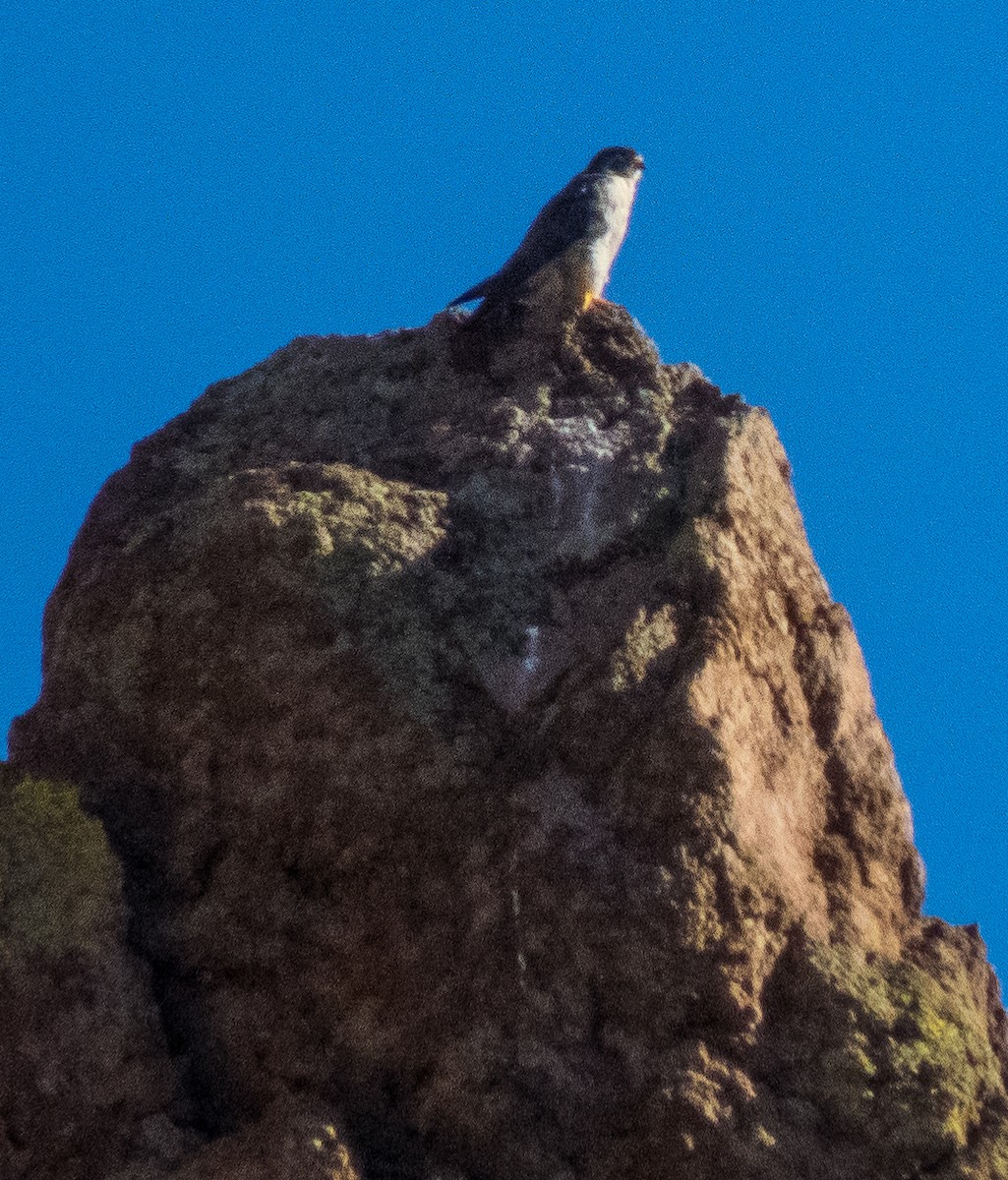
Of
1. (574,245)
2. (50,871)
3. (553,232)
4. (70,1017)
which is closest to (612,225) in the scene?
(553,232)

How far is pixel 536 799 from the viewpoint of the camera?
12.3 ft

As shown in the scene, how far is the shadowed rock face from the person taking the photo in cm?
348

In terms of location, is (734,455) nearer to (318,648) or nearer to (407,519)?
(407,519)

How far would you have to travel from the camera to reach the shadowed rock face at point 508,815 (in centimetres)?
348

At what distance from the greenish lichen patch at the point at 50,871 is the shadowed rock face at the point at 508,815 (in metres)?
0.10

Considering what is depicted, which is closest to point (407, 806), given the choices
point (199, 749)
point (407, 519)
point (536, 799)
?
point (536, 799)

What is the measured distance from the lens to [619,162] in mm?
8250

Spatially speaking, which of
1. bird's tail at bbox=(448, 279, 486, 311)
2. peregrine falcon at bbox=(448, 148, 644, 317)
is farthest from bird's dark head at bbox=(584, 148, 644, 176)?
bird's tail at bbox=(448, 279, 486, 311)

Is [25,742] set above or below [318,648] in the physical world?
below

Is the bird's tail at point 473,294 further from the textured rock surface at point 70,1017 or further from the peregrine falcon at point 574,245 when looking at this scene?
the textured rock surface at point 70,1017

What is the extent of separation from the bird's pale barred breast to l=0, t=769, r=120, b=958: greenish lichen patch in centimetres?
289

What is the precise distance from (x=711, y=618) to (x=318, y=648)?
3.65 ft

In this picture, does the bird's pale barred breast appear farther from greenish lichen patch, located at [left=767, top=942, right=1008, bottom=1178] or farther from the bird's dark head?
greenish lichen patch, located at [left=767, top=942, right=1008, bottom=1178]

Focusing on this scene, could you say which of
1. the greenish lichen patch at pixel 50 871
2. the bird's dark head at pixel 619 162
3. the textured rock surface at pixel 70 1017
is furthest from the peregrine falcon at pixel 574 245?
the textured rock surface at pixel 70 1017
